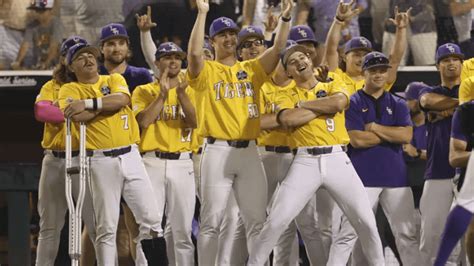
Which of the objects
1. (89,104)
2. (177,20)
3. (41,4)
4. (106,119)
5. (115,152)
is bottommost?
(115,152)

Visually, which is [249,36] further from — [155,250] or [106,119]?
[155,250]

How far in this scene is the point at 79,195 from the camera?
23.2 ft

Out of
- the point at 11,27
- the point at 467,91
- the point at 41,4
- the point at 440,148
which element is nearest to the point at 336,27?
the point at 440,148

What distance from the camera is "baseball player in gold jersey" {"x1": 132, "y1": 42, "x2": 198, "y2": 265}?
26.1ft

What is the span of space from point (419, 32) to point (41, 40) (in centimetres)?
332

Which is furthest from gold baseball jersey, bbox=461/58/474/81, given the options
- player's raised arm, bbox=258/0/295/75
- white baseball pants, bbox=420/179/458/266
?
player's raised arm, bbox=258/0/295/75

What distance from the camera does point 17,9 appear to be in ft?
32.3

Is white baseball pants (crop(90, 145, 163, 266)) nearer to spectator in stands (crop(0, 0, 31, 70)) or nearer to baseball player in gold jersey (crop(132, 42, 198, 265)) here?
baseball player in gold jersey (crop(132, 42, 198, 265))

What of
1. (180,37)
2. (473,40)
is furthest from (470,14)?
(180,37)

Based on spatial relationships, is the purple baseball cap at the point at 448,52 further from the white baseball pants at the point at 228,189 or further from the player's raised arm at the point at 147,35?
the player's raised arm at the point at 147,35

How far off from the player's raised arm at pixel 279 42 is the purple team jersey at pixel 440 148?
3.69ft

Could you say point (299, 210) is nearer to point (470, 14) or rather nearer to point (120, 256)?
point (120, 256)

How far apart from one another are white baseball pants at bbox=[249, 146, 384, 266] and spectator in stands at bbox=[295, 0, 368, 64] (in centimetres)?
276

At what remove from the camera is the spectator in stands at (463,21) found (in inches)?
382
